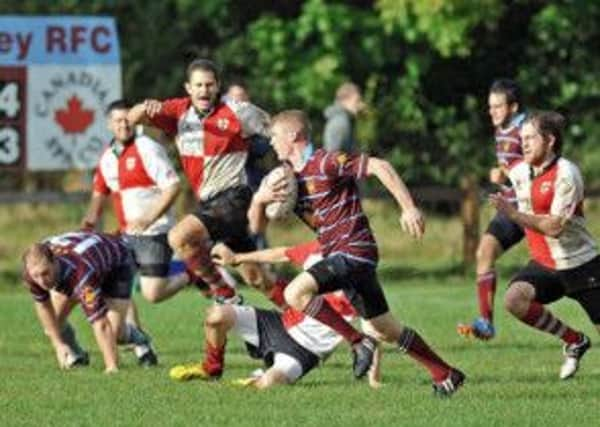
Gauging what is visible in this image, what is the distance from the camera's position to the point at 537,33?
3055 cm

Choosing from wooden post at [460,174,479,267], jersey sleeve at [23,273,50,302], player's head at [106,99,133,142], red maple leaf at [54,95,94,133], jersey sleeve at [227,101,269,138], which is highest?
jersey sleeve at [227,101,269,138]

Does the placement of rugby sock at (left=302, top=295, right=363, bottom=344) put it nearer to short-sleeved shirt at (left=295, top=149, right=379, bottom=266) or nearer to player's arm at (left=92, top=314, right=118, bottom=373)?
short-sleeved shirt at (left=295, top=149, right=379, bottom=266)

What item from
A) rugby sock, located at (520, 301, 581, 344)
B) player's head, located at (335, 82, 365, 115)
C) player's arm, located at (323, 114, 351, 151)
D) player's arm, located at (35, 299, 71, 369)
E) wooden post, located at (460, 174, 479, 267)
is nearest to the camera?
rugby sock, located at (520, 301, 581, 344)

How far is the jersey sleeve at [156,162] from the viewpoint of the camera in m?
17.6

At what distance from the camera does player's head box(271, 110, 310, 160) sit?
13.5m

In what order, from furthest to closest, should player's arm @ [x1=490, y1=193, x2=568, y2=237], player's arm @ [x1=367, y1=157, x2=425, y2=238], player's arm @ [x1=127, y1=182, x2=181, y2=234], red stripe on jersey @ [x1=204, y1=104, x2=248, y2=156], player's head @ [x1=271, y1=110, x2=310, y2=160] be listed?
player's arm @ [x1=127, y1=182, x2=181, y2=234] → red stripe on jersey @ [x1=204, y1=104, x2=248, y2=156] → player's arm @ [x1=490, y1=193, x2=568, y2=237] → player's head @ [x1=271, y1=110, x2=310, y2=160] → player's arm @ [x1=367, y1=157, x2=425, y2=238]

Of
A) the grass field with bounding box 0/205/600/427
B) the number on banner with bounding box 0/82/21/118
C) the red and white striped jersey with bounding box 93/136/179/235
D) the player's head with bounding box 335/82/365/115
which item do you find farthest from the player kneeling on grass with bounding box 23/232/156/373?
the number on banner with bounding box 0/82/21/118

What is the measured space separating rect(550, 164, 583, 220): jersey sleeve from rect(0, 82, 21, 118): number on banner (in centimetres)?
1200

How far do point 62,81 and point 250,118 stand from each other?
9.99 metres

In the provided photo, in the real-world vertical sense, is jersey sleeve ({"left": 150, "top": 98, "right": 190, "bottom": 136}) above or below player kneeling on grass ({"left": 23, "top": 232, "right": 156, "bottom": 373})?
above

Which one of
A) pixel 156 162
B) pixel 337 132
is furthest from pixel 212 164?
pixel 337 132

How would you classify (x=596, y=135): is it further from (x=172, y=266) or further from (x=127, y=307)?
(x=127, y=307)

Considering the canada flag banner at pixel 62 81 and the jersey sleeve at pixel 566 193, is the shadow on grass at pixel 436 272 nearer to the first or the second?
the canada flag banner at pixel 62 81

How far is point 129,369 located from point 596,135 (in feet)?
60.4
